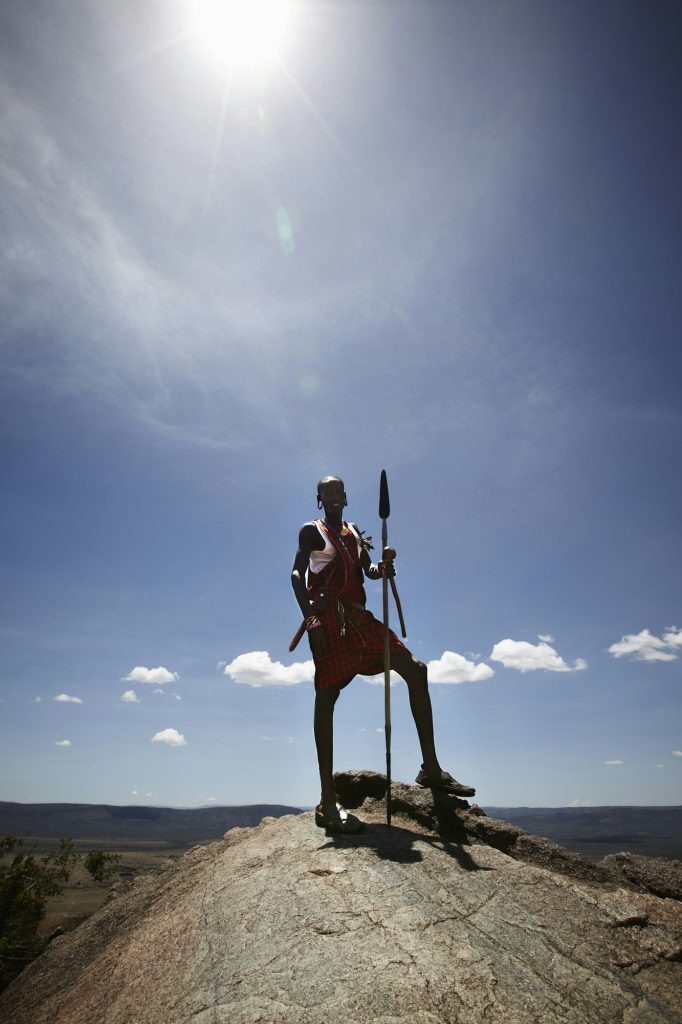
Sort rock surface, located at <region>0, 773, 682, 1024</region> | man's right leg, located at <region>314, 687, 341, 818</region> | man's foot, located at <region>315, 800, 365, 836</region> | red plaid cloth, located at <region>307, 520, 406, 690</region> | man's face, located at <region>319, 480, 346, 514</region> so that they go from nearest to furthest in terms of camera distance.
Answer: rock surface, located at <region>0, 773, 682, 1024</region>, man's foot, located at <region>315, 800, 365, 836</region>, man's right leg, located at <region>314, 687, 341, 818</region>, red plaid cloth, located at <region>307, 520, 406, 690</region>, man's face, located at <region>319, 480, 346, 514</region>

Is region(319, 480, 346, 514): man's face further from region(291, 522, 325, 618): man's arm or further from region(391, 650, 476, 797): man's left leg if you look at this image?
region(391, 650, 476, 797): man's left leg

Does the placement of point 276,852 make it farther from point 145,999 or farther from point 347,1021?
point 347,1021

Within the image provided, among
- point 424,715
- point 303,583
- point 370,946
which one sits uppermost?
point 303,583

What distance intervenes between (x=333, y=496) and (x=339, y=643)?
1.97 meters

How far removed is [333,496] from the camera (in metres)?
7.09

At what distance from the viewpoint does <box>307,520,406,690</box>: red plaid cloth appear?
5954mm

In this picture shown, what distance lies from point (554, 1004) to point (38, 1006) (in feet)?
Result: 14.0

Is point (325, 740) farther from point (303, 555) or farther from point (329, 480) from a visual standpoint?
point (329, 480)

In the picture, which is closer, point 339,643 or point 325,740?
point 325,740

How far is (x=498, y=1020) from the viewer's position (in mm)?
2797

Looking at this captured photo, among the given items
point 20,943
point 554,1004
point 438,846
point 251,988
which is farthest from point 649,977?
point 20,943

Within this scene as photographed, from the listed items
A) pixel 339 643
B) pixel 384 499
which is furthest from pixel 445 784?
pixel 384 499

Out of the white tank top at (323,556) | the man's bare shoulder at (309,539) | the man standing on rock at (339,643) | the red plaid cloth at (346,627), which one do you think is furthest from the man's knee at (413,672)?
the man's bare shoulder at (309,539)

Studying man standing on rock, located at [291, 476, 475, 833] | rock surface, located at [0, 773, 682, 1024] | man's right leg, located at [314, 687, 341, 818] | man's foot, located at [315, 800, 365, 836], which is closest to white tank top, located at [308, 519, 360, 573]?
man standing on rock, located at [291, 476, 475, 833]
